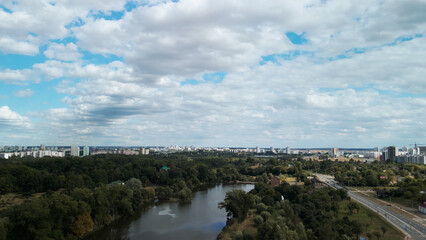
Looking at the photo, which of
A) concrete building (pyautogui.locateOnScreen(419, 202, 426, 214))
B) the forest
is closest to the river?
the forest

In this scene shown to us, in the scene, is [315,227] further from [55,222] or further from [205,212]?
[55,222]

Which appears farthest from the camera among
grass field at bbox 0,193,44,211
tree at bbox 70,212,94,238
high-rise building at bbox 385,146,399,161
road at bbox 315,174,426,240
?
high-rise building at bbox 385,146,399,161

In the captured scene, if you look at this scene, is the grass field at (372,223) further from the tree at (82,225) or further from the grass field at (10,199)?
the grass field at (10,199)

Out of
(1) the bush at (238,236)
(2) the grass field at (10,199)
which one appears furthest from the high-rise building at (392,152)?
(2) the grass field at (10,199)

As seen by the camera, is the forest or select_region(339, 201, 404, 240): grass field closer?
the forest

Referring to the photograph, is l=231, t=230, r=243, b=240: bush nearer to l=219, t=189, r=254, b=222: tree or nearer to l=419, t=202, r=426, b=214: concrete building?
l=219, t=189, r=254, b=222: tree

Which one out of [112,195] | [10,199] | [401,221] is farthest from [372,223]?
[10,199]

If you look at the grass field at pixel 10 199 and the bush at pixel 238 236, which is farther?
the grass field at pixel 10 199

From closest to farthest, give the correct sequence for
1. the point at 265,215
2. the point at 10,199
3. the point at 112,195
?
the point at 265,215
the point at 112,195
the point at 10,199

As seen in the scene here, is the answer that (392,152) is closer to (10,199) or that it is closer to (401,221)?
(401,221)
